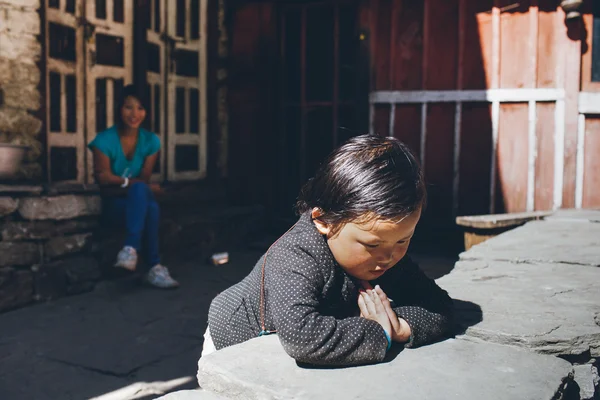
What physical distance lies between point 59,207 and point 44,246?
0.30m

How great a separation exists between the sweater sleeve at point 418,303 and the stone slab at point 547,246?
121cm

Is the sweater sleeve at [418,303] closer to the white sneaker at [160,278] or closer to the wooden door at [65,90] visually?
the white sneaker at [160,278]

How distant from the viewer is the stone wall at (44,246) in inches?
174

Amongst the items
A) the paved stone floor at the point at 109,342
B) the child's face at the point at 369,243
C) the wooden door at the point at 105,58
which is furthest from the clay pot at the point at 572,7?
the child's face at the point at 369,243

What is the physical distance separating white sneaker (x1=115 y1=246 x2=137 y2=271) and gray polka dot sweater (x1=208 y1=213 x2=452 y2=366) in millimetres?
2962

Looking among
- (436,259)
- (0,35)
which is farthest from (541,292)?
(0,35)

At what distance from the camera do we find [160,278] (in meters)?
5.08

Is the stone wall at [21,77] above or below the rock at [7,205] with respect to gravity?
above

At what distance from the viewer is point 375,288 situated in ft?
6.06

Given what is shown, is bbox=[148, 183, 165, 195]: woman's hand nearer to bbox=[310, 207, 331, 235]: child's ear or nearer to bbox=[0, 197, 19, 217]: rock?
bbox=[0, 197, 19, 217]: rock

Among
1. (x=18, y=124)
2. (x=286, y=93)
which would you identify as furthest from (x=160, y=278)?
(x=286, y=93)

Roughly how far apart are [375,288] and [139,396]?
1.66m

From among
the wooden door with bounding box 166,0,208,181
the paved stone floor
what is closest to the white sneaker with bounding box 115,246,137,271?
the paved stone floor

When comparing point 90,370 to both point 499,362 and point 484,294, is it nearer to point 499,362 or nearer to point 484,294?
point 484,294
